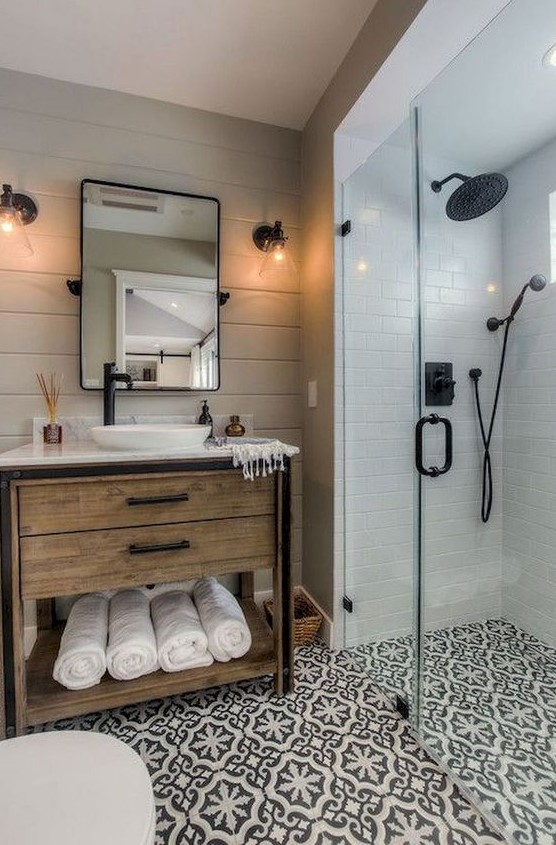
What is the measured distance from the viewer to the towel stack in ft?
4.58

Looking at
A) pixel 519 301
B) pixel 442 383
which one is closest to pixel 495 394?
pixel 442 383

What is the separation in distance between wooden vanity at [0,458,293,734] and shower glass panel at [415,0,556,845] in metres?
0.62

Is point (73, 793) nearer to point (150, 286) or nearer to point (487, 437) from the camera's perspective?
point (150, 286)

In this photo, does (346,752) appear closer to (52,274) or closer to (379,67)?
(52,274)

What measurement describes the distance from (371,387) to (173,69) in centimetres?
162

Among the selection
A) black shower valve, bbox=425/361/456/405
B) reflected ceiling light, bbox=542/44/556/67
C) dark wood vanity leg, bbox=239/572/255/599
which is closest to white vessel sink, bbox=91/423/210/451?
dark wood vanity leg, bbox=239/572/255/599

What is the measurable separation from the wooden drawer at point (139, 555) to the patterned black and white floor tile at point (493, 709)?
2.45 ft

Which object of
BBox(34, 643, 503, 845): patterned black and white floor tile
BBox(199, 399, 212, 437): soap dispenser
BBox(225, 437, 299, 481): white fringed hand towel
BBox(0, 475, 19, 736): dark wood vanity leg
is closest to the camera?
BBox(34, 643, 503, 845): patterned black and white floor tile

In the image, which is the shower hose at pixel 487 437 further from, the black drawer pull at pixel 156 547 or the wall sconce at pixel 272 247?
the black drawer pull at pixel 156 547

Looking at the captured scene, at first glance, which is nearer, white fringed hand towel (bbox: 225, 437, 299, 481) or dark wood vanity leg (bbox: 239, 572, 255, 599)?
white fringed hand towel (bbox: 225, 437, 299, 481)

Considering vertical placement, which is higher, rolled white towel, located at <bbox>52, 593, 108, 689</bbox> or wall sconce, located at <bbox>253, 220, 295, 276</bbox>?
wall sconce, located at <bbox>253, 220, 295, 276</bbox>

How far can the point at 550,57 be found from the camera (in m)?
1.47

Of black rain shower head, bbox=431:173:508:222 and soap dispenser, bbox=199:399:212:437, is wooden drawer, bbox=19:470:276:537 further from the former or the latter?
black rain shower head, bbox=431:173:508:222

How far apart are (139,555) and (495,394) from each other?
1697mm
